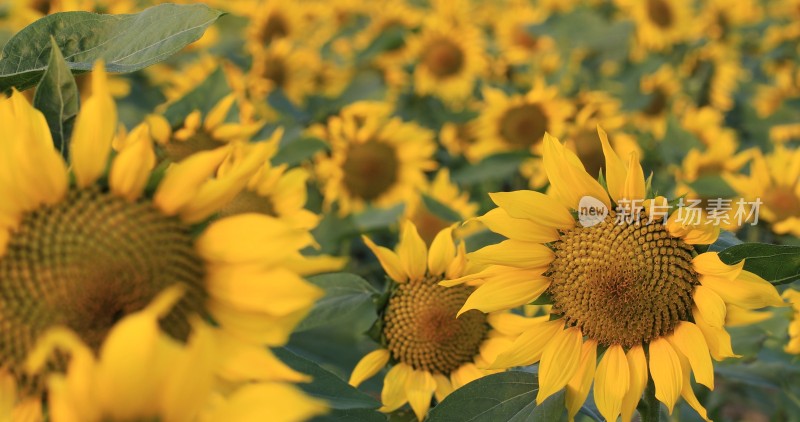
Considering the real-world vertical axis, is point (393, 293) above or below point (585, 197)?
below

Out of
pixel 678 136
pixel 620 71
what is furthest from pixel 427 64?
pixel 678 136

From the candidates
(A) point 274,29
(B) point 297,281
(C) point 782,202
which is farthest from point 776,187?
(A) point 274,29

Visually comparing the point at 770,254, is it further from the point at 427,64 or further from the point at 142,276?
the point at 427,64

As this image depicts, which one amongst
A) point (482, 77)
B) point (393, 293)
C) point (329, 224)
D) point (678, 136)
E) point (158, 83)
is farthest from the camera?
point (482, 77)

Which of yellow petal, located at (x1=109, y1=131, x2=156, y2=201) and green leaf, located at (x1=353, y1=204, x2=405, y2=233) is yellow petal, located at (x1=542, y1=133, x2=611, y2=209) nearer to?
yellow petal, located at (x1=109, y1=131, x2=156, y2=201)

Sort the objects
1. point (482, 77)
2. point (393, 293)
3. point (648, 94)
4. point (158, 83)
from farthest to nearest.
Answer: point (482, 77), point (648, 94), point (158, 83), point (393, 293)

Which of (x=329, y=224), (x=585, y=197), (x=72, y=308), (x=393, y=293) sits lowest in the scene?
(x=329, y=224)

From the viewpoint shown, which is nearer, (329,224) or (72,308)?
(72,308)

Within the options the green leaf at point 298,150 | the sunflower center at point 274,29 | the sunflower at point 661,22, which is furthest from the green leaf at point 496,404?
the sunflower at point 661,22
